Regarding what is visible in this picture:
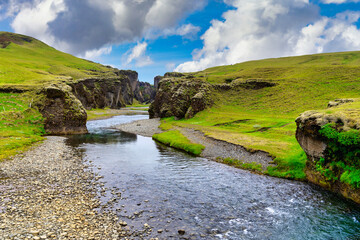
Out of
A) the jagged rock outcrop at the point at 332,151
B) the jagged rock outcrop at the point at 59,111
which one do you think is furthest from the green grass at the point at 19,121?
the jagged rock outcrop at the point at 332,151

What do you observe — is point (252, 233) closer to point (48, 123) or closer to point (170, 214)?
point (170, 214)

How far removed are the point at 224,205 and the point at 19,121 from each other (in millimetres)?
59621

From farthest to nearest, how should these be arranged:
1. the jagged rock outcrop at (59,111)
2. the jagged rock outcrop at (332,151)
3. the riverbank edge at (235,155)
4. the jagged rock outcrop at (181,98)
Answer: the jagged rock outcrop at (181,98) → the jagged rock outcrop at (59,111) → the riverbank edge at (235,155) → the jagged rock outcrop at (332,151)

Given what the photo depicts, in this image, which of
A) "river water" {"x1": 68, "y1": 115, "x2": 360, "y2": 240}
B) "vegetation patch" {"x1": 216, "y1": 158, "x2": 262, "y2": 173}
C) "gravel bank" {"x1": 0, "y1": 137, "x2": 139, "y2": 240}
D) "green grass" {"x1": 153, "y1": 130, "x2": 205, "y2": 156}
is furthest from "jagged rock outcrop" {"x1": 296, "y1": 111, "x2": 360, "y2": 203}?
"gravel bank" {"x1": 0, "y1": 137, "x2": 139, "y2": 240}

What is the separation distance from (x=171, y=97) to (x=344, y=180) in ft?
316

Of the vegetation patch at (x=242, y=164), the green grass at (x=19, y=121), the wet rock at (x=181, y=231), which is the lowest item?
the vegetation patch at (x=242, y=164)

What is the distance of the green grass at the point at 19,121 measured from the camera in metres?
43.5

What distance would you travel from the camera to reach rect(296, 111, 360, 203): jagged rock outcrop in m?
20.6

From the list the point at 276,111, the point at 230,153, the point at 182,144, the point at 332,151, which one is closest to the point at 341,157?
the point at 332,151

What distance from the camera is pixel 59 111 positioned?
62656 mm

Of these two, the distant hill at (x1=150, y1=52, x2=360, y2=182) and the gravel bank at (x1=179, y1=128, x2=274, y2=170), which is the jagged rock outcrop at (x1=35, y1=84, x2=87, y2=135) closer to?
the distant hill at (x1=150, y1=52, x2=360, y2=182)

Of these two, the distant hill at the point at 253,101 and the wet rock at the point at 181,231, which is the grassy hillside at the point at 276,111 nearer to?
the distant hill at the point at 253,101

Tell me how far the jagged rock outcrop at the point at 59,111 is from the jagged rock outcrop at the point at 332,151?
62.6 meters

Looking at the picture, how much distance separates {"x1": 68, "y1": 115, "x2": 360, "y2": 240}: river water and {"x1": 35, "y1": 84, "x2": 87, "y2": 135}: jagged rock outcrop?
4115 centimetres
